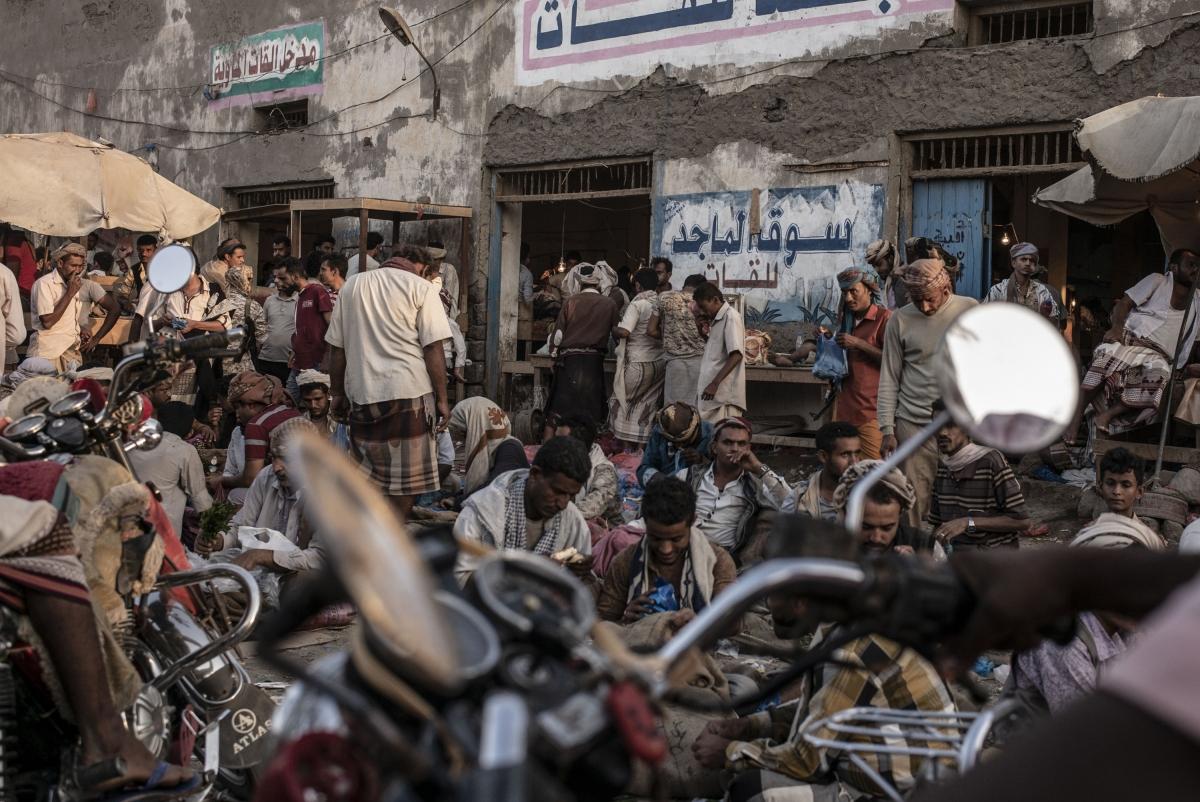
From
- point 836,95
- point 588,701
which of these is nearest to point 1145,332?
point 836,95

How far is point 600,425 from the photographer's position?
10422mm

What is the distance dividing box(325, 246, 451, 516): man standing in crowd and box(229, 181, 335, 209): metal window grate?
6.39 meters

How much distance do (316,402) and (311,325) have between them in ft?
7.21

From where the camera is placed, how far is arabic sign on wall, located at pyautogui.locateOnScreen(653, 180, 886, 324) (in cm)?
934

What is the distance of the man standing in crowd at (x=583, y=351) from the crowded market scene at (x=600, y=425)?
48mm

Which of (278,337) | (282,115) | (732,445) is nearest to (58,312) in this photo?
(278,337)

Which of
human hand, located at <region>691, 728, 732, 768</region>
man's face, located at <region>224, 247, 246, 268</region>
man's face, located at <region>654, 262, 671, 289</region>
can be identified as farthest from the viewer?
man's face, located at <region>224, 247, 246, 268</region>

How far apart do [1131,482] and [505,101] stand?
758 centimetres

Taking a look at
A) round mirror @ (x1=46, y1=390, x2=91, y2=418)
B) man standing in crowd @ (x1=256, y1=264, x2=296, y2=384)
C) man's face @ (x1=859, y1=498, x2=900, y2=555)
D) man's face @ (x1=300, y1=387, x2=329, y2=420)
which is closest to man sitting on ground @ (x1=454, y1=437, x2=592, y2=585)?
man's face @ (x1=859, y1=498, x2=900, y2=555)

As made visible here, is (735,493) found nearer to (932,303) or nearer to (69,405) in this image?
(932,303)

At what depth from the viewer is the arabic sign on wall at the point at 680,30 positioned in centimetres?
928

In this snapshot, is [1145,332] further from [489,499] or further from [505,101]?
[505,101]

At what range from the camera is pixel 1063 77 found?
A: 8.27 meters

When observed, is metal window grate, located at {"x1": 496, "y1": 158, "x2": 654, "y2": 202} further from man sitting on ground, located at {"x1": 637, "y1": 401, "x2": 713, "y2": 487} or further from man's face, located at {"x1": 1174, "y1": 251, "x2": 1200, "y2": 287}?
man's face, located at {"x1": 1174, "y1": 251, "x2": 1200, "y2": 287}
